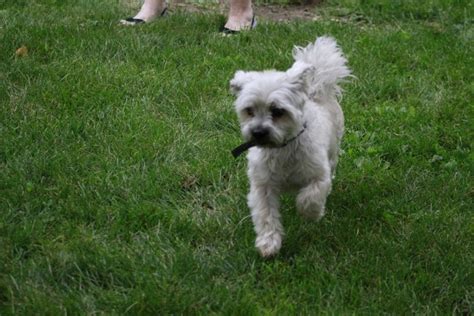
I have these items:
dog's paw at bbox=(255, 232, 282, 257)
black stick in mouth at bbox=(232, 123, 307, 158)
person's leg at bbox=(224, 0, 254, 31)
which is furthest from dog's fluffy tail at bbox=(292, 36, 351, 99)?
person's leg at bbox=(224, 0, 254, 31)

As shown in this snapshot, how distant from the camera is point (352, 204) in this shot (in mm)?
4668

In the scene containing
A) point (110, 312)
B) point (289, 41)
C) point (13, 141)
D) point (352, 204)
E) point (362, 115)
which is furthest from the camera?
point (289, 41)

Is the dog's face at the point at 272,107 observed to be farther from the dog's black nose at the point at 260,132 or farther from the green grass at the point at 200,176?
the green grass at the point at 200,176

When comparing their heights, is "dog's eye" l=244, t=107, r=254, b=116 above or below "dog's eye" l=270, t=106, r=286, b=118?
below

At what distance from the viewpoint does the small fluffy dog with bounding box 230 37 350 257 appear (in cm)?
394

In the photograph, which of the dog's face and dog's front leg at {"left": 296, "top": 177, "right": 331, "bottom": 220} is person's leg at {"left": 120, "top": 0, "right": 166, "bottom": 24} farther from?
dog's front leg at {"left": 296, "top": 177, "right": 331, "bottom": 220}

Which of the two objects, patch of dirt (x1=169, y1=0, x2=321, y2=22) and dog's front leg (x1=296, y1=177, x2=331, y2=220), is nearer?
dog's front leg (x1=296, y1=177, x2=331, y2=220)

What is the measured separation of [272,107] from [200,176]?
1085 millimetres

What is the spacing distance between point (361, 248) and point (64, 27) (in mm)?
4148

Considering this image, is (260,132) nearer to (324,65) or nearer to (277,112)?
(277,112)

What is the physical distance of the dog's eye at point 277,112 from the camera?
12.9 ft

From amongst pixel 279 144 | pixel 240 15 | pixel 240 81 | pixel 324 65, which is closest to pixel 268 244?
pixel 279 144

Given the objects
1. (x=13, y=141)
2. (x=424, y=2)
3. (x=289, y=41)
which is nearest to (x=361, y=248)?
(x=13, y=141)

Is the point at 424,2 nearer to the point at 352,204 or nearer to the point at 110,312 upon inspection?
the point at 352,204
